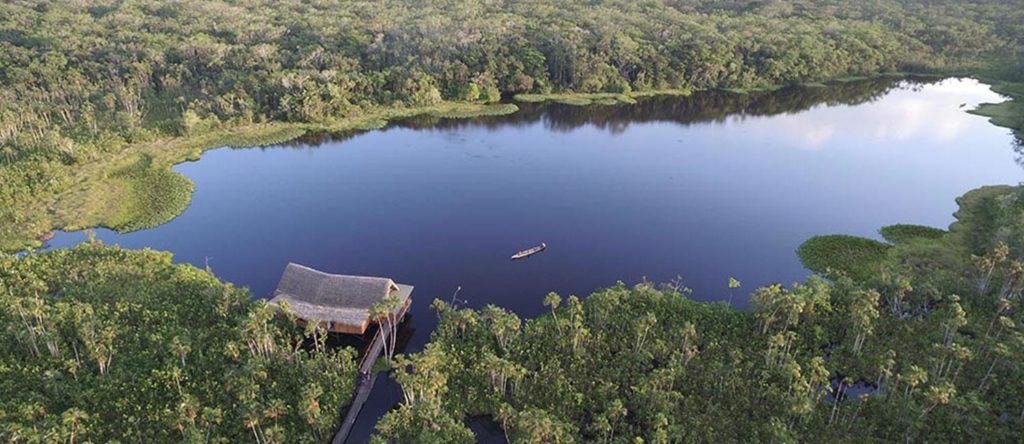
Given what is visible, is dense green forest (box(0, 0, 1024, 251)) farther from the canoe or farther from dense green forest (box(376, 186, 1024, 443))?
dense green forest (box(376, 186, 1024, 443))

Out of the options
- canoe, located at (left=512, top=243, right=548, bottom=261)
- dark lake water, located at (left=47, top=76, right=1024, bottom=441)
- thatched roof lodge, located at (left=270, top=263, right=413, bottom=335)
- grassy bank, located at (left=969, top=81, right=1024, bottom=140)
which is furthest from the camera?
grassy bank, located at (left=969, top=81, right=1024, bottom=140)

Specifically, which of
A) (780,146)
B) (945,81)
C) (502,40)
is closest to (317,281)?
(780,146)

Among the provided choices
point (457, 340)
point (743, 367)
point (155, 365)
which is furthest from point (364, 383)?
point (743, 367)

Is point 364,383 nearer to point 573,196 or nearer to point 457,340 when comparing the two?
point 457,340

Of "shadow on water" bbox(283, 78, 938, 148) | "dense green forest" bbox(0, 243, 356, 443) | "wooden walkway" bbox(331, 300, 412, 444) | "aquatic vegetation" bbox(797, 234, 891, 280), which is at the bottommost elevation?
"wooden walkway" bbox(331, 300, 412, 444)

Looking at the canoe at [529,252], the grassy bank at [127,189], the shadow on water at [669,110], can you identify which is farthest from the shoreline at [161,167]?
the canoe at [529,252]

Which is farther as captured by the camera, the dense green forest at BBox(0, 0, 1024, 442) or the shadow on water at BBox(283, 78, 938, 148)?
the shadow on water at BBox(283, 78, 938, 148)

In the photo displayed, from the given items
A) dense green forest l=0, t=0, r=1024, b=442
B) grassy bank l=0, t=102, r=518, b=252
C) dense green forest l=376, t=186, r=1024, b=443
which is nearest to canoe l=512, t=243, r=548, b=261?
dense green forest l=0, t=0, r=1024, b=442
